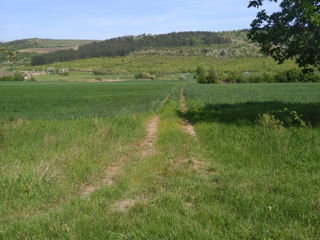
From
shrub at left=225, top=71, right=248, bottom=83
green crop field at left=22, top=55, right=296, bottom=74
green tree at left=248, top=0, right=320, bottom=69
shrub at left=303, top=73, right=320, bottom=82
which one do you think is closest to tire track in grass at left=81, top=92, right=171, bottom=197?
green tree at left=248, top=0, right=320, bottom=69

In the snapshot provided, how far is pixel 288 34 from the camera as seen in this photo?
11.7 metres

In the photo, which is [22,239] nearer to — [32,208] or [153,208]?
[32,208]

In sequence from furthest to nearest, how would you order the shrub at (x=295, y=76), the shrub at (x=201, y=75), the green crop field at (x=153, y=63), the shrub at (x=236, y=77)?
the green crop field at (x=153, y=63) → the shrub at (x=201, y=75) → the shrub at (x=236, y=77) → the shrub at (x=295, y=76)

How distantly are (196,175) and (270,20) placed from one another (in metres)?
9.44

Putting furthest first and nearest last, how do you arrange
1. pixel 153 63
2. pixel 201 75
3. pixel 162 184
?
pixel 153 63
pixel 201 75
pixel 162 184

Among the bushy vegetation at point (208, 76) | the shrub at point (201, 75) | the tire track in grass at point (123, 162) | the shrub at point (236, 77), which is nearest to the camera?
the tire track in grass at point (123, 162)

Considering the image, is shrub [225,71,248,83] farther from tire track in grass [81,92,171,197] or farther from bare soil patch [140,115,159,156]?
tire track in grass [81,92,171,197]

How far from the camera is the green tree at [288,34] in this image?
10.7 m

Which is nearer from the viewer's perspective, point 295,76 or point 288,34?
point 288,34

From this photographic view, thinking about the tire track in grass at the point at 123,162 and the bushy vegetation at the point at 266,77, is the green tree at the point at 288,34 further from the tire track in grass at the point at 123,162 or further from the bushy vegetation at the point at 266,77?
the bushy vegetation at the point at 266,77

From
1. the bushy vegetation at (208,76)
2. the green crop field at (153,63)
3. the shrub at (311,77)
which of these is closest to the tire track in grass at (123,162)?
the shrub at (311,77)

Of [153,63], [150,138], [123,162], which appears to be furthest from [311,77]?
[153,63]

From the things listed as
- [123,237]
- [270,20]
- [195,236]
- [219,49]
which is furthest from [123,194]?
[219,49]

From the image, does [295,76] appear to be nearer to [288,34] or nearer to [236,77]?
[236,77]
